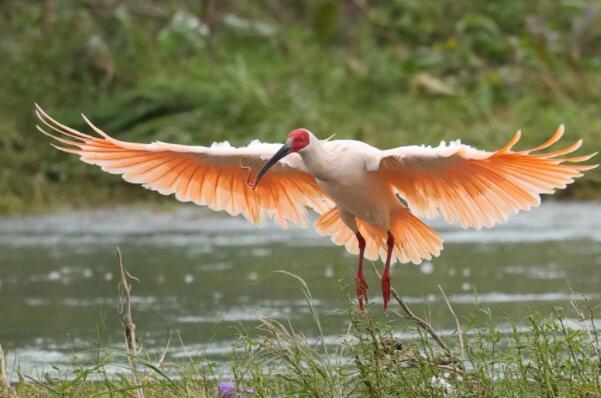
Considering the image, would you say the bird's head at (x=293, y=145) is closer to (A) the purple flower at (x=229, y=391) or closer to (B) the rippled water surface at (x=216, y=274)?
(B) the rippled water surface at (x=216, y=274)

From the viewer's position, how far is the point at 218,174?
788 cm

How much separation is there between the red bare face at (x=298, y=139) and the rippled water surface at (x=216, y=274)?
944 mm

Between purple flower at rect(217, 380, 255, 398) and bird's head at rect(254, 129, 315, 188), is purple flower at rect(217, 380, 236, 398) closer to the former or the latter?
purple flower at rect(217, 380, 255, 398)

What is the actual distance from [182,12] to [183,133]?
129 inches

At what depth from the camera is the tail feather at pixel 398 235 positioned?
25.6 feet

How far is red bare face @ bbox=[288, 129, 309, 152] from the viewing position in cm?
677

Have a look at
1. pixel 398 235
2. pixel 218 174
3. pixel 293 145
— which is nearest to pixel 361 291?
pixel 293 145

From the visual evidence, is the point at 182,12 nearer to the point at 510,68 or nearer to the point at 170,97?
the point at 170,97

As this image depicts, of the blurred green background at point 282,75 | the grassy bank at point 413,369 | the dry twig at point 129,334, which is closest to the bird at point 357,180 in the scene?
the grassy bank at point 413,369

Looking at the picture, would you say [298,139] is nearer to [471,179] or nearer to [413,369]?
[471,179]

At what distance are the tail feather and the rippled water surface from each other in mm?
417

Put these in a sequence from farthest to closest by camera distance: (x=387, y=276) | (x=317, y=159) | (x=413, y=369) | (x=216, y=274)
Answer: (x=216, y=274)
(x=387, y=276)
(x=317, y=159)
(x=413, y=369)

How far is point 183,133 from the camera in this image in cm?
1478

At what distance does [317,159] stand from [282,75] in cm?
945
